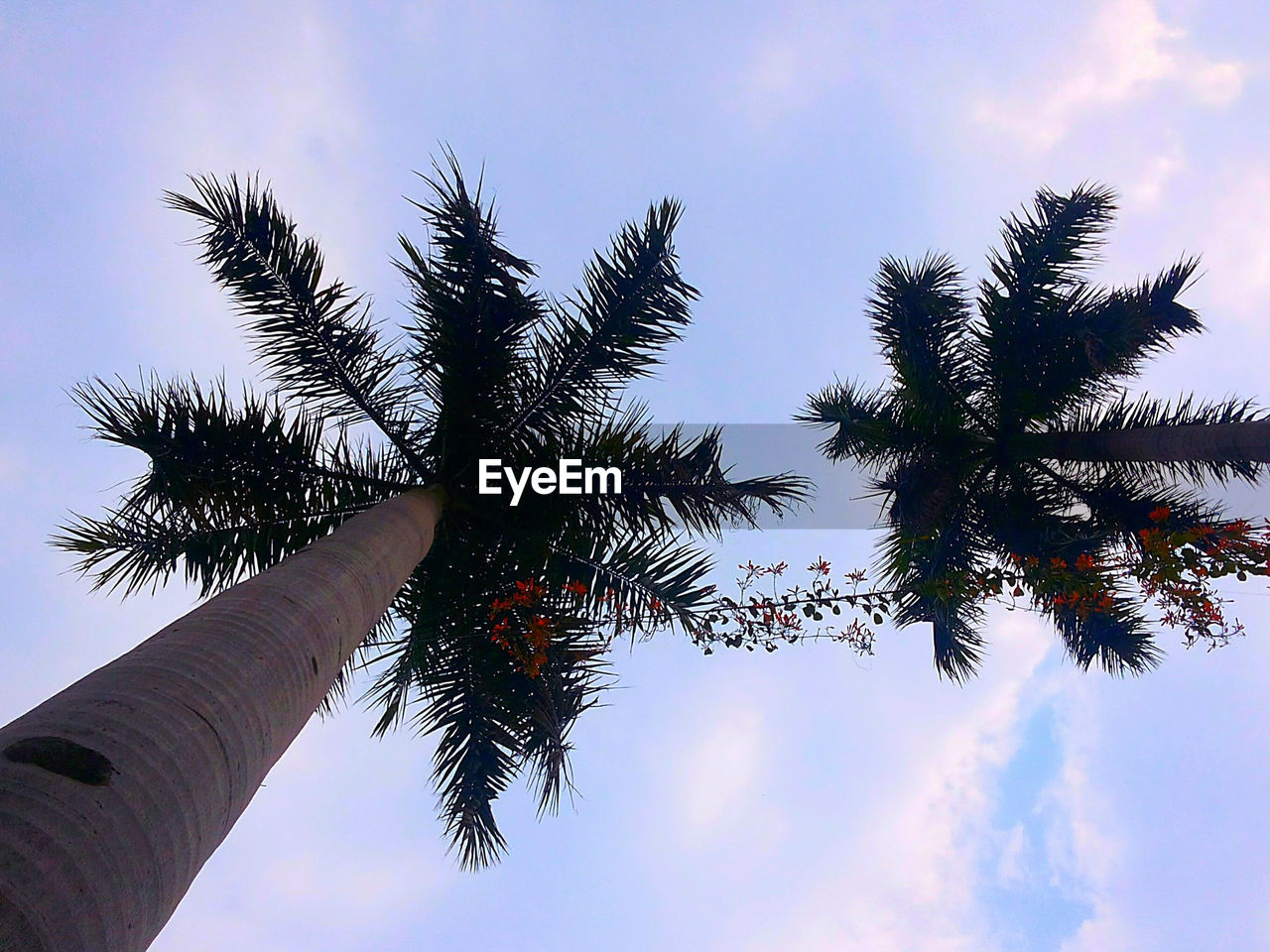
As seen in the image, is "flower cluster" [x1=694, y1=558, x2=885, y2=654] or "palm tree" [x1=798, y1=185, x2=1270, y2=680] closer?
"flower cluster" [x1=694, y1=558, x2=885, y2=654]

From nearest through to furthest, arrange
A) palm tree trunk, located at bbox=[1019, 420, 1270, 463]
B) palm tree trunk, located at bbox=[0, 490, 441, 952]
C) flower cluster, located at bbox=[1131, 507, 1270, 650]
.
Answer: palm tree trunk, located at bbox=[0, 490, 441, 952] → flower cluster, located at bbox=[1131, 507, 1270, 650] → palm tree trunk, located at bbox=[1019, 420, 1270, 463]

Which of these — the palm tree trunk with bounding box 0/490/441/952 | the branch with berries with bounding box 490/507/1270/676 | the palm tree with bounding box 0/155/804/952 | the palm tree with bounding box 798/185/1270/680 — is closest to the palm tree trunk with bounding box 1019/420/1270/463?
the palm tree with bounding box 798/185/1270/680

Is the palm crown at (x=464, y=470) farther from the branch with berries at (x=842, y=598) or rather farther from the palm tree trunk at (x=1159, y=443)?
the palm tree trunk at (x=1159, y=443)

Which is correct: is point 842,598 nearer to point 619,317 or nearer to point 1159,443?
point 619,317

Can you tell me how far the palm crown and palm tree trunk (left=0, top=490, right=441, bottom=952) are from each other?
2.55 meters

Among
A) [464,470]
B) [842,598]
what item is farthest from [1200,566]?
[464,470]

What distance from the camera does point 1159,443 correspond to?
713cm

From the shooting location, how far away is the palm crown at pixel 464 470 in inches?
217

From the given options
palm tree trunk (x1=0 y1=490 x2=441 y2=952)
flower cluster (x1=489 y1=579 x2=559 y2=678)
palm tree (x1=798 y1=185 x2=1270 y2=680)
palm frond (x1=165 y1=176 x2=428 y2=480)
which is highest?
palm tree (x1=798 y1=185 x2=1270 y2=680)

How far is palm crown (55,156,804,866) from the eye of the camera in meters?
5.52

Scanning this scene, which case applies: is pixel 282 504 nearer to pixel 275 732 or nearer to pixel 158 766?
pixel 275 732

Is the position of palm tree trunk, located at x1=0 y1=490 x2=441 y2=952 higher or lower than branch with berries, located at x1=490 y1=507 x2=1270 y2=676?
lower

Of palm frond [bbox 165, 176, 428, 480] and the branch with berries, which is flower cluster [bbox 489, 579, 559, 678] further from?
palm frond [bbox 165, 176, 428, 480]

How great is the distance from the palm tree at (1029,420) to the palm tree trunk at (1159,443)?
2 cm
